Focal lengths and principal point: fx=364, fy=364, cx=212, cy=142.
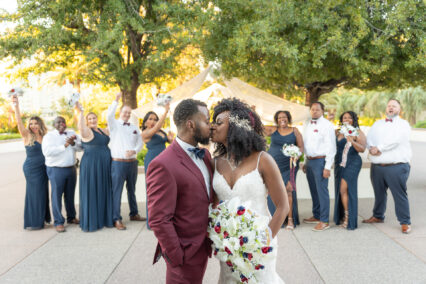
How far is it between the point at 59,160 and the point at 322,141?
15.1 feet

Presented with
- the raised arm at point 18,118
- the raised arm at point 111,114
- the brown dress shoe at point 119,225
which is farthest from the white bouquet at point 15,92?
the brown dress shoe at point 119,225

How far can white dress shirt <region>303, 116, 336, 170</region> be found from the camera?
245 inches

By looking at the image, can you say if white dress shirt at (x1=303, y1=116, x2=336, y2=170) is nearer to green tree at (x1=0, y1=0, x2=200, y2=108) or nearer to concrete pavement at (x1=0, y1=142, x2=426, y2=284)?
concrete pavement at (x1=0, y1=142, x2=426, y2=284)

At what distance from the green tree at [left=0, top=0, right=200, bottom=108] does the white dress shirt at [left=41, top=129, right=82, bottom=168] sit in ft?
16.9

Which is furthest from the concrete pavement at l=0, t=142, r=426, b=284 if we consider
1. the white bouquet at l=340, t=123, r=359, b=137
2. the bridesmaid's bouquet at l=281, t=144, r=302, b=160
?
the white bouquet at l=340, t=123, r=359, b=137

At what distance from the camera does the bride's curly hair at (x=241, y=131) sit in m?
2.61

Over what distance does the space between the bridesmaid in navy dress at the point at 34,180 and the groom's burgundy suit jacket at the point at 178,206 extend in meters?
4.87

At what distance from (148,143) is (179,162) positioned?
13.5 ft

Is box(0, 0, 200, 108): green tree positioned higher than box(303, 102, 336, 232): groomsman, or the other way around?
box(0, 0, 200, 108): green tree

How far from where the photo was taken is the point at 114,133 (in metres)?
6.50

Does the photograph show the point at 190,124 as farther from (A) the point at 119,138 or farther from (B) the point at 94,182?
(B) the point at 94,182

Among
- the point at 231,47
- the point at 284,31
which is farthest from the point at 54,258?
the point at 284,31

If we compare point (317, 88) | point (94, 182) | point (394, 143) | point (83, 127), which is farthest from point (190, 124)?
point (317, 88)

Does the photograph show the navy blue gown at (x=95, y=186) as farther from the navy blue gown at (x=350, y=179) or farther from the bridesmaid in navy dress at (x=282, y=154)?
the navy blue gown at (x=350, y=179)
